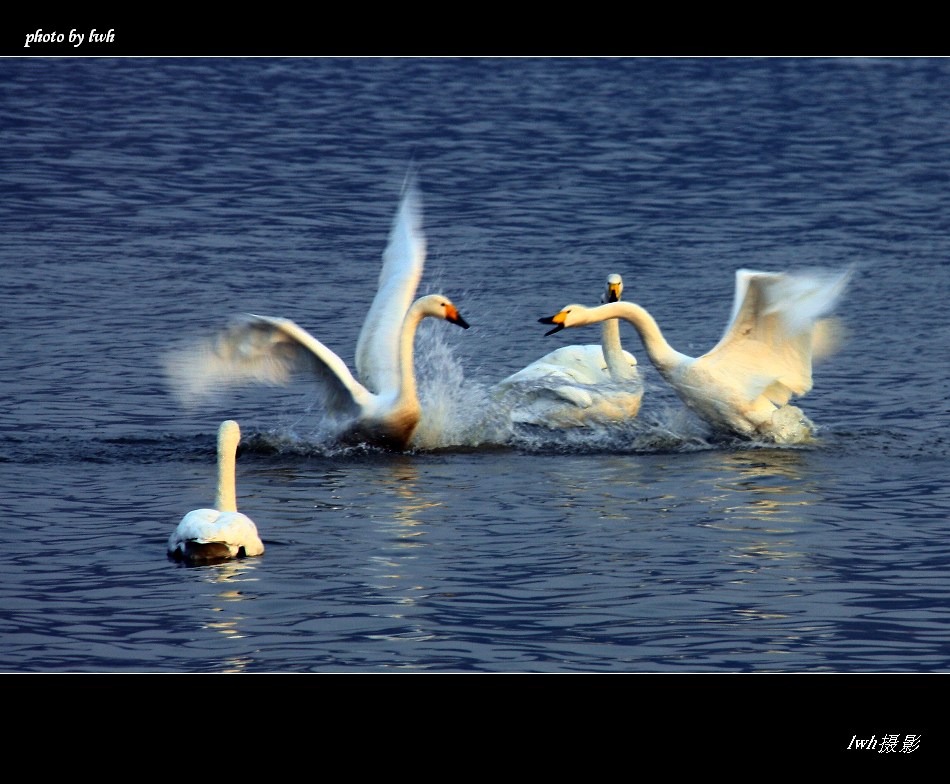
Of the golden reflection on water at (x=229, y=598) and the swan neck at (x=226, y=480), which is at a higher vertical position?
the swan neck at (x=226, y=480)

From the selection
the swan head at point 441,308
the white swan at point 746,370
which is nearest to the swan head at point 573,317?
the white swan at point 746,370

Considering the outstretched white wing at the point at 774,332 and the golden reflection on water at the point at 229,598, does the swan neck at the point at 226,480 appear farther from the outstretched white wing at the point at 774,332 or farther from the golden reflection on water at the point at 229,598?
the outstretched white wing at the point at 774,332

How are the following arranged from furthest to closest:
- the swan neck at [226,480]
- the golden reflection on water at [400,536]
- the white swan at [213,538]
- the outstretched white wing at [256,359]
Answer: the outstretched white wing at [256,359], the swan neck at [226,480], the white swan at [213,538], the golden reflection on water at [400,536]

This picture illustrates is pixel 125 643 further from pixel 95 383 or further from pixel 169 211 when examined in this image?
pixel 169 211

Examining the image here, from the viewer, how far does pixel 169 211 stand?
21453mm

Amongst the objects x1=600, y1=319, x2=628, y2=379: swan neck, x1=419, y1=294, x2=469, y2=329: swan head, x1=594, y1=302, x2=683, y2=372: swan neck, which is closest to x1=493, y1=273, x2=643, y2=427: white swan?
x1=600, y1=319, x2=628, y2=379: swan neck

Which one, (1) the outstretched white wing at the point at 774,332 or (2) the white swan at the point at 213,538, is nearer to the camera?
(2) the white swan at the point at 213,538

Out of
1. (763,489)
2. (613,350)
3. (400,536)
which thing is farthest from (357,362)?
(400,536)

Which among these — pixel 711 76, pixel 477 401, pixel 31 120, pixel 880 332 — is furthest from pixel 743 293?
pixel 711 76

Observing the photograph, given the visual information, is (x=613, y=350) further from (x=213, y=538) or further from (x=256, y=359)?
(x=213, y=538)

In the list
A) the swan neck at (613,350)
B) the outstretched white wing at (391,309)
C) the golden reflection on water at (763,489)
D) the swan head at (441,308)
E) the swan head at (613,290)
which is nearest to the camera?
the golden reflection on water at (763,489)

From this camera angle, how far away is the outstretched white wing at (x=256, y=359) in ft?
41.3

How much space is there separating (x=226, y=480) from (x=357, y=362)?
381 centimetres

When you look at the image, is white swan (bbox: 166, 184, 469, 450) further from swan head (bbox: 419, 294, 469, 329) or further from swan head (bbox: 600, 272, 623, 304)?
swan head (bbox: 600, 272, 623, 304)
